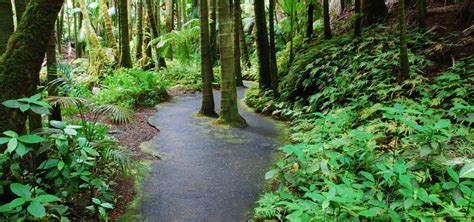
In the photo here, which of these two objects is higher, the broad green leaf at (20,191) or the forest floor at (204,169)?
the broad green leaf at (20,191)

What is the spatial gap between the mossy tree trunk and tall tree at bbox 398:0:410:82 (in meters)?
5.41

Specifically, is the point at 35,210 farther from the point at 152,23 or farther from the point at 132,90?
the point at 152,23

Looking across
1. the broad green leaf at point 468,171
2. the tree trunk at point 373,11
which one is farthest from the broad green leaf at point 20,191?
the tree trunk at point 373,11

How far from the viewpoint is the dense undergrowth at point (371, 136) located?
3463 mm

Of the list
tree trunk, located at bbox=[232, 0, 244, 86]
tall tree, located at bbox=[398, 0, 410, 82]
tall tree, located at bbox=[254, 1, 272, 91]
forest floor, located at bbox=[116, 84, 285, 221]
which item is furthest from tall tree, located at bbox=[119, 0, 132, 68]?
tall tree, located at bbox=[398, 0, 410, 82]

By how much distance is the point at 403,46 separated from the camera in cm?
650

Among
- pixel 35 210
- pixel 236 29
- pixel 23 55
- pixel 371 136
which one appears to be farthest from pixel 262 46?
pixel 35 210

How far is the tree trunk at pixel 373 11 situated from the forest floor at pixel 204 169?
14.8 ft

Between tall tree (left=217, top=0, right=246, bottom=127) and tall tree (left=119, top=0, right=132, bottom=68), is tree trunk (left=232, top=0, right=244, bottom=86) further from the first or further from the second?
tall tree (left=119, top=0, right=132, bottom=68)

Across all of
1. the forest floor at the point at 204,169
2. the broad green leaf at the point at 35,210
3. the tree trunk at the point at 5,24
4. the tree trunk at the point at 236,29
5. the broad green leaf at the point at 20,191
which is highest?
the tree trunk at the point at 236,29

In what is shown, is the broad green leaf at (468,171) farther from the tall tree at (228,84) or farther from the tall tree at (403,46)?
the tall tree at (228,84)

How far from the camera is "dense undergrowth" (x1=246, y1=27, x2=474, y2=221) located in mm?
3463

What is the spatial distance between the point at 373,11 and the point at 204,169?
788 cm

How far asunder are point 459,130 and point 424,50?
3.82 metres
